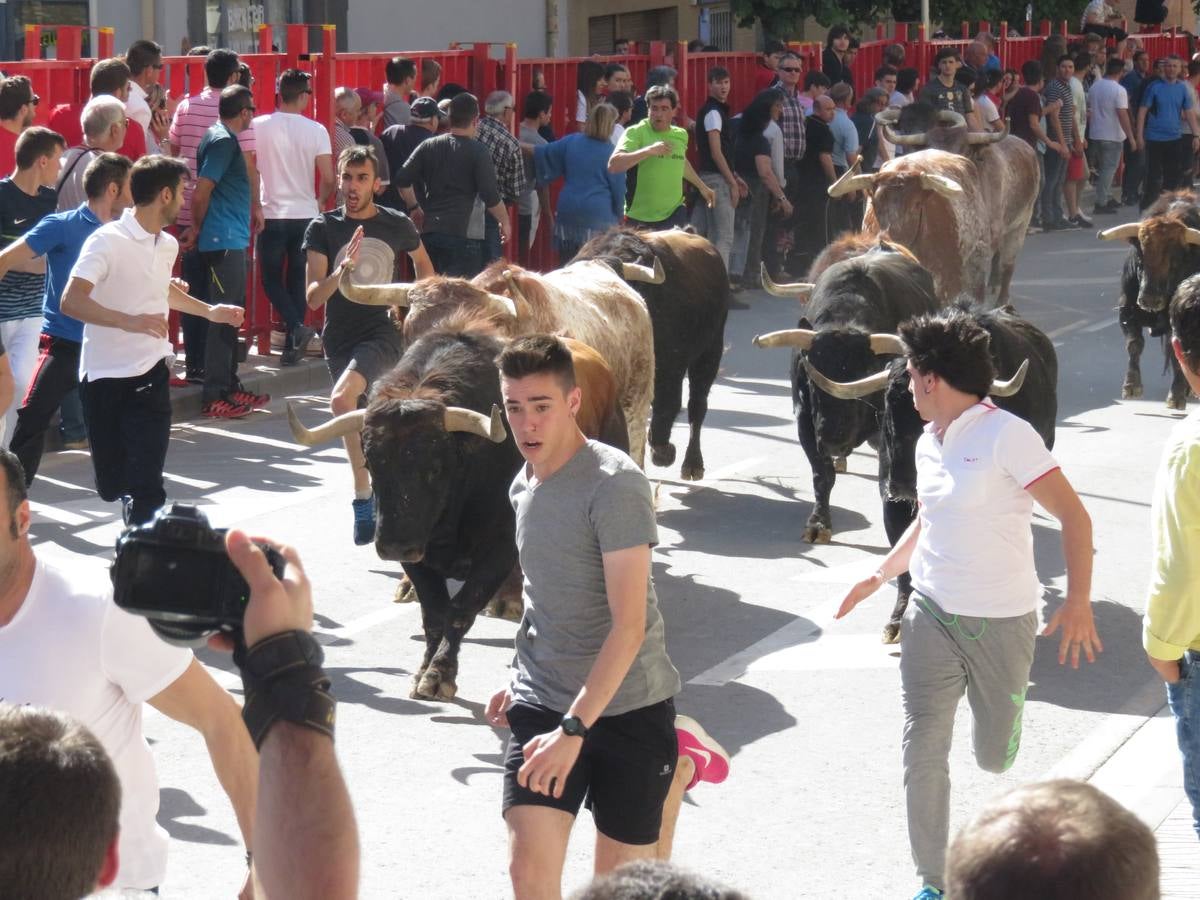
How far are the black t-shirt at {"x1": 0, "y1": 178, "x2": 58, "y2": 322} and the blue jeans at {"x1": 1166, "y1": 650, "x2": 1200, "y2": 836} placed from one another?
7272 mm

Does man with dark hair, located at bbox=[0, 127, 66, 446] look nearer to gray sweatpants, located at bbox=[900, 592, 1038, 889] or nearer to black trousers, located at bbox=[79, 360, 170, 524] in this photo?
black trousers, located at bbox=[79, 360, 170, 524]

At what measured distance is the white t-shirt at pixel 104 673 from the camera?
398 centimetres

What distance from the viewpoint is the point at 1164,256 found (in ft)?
46.0

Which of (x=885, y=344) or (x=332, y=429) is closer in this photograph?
(x=332, y=429)

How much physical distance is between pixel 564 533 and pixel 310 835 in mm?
2143

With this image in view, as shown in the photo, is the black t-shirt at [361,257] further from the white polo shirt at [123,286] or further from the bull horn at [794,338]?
the bull horn at [794,338]

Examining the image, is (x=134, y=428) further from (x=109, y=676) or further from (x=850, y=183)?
(x=850, y=183)

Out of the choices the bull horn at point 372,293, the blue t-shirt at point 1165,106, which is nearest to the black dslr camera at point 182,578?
the bull horn at point 372,293

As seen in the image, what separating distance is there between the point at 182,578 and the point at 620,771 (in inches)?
83.5

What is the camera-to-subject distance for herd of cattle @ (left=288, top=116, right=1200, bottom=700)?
25.3 ft

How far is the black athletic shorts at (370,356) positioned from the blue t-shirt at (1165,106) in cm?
1955

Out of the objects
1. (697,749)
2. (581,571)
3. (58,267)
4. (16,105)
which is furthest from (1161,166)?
(581,571)

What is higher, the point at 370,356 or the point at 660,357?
the point at 370,356

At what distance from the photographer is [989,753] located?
5.80m
